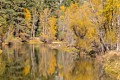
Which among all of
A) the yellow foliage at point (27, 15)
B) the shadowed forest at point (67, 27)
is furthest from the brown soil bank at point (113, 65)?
the yellow foliage at point (27, 15)

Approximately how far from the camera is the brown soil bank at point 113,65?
26330mm

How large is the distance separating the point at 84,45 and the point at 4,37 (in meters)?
31.6

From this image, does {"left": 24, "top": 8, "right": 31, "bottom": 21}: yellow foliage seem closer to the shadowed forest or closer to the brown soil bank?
the shadowed forest

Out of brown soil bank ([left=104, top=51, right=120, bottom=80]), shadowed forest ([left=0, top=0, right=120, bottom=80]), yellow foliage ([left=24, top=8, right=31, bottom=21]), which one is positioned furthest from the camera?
yellow foliage ([left=24, top=8, right=31, bottom=21])

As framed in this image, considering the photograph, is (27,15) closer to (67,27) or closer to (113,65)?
(67,27)

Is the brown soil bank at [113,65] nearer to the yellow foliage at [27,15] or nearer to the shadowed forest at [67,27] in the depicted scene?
the shadowed forest at [67,27]

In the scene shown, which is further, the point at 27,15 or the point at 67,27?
the point at 27,15

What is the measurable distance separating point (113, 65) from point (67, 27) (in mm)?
36515

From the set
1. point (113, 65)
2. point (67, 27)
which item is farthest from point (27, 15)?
point (113, 65)

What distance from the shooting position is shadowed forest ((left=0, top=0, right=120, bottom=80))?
115ft

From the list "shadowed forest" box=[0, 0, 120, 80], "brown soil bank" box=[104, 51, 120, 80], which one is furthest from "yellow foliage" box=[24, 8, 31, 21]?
"brown soil bank" box=[104, 51, 120, 80]

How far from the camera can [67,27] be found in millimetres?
64375

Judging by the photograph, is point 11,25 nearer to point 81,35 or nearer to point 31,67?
point 81,35

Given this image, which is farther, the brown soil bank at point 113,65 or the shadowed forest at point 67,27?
the shadowed forest at point 67,27
